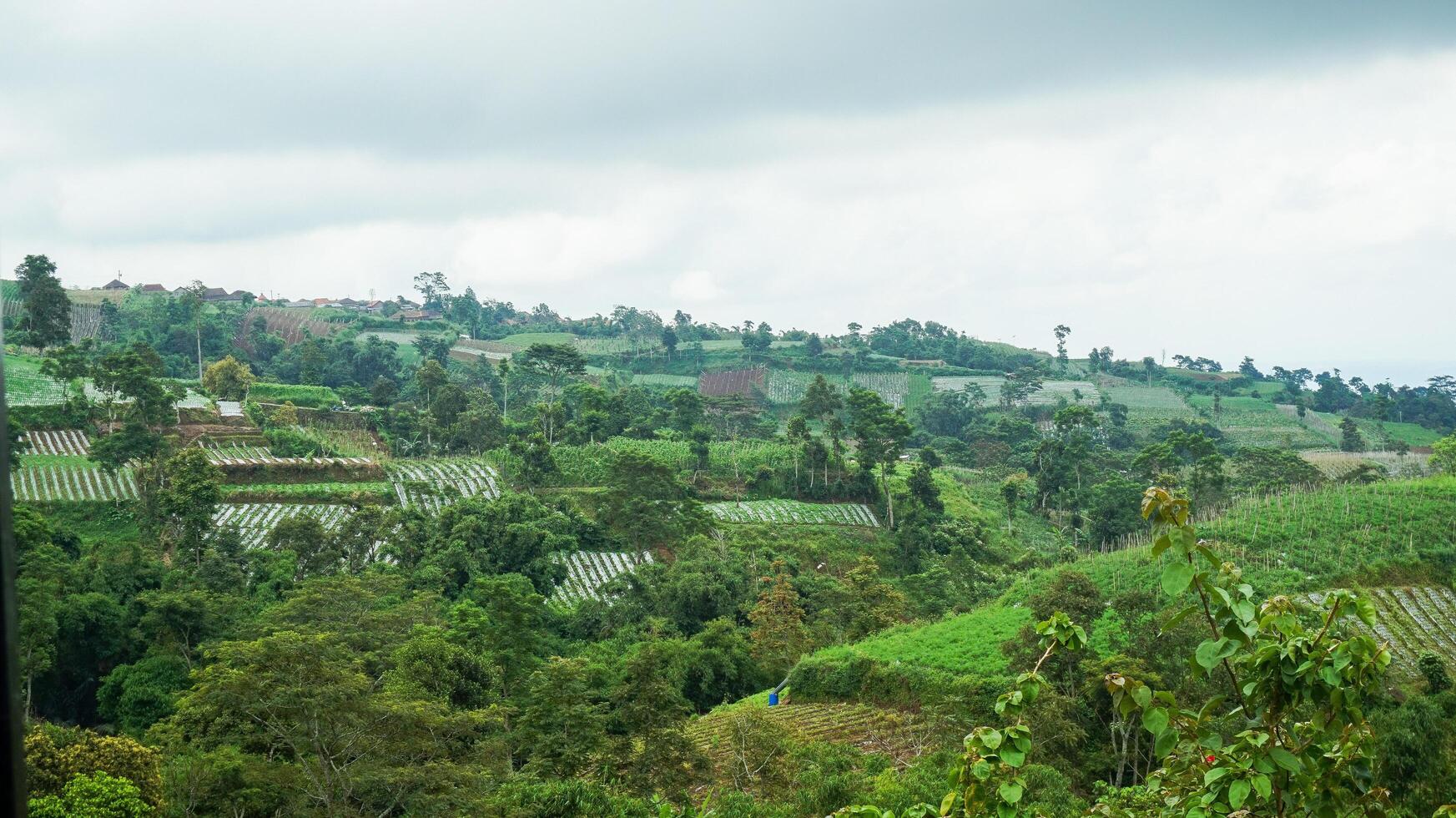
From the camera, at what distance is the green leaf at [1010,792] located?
3.03 meters

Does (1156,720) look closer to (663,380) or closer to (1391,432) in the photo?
(663,380)

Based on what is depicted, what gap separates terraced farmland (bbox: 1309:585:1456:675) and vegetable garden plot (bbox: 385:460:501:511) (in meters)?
22.9

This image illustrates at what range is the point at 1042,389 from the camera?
64062mm

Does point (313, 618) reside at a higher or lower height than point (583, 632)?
higher

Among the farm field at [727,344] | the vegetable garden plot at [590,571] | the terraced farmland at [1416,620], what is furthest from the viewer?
the farm field at [727,344]

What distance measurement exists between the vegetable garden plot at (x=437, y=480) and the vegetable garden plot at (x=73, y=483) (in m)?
7.42

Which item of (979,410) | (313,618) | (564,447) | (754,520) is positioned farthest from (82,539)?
(979,410)

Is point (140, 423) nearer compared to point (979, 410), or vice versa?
point (140, 423)

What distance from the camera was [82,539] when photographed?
27.5m

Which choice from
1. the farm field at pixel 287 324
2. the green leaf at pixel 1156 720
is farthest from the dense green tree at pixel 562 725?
the farm field at pixel 287 324

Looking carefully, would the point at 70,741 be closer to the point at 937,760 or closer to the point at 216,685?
the point at 216,685

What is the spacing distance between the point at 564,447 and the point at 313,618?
71.5ft

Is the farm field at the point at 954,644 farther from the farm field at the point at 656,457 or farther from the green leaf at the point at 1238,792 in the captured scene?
the farm field at the point at 656,457

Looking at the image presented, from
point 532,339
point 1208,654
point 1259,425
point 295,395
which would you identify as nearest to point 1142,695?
point 1208,654
